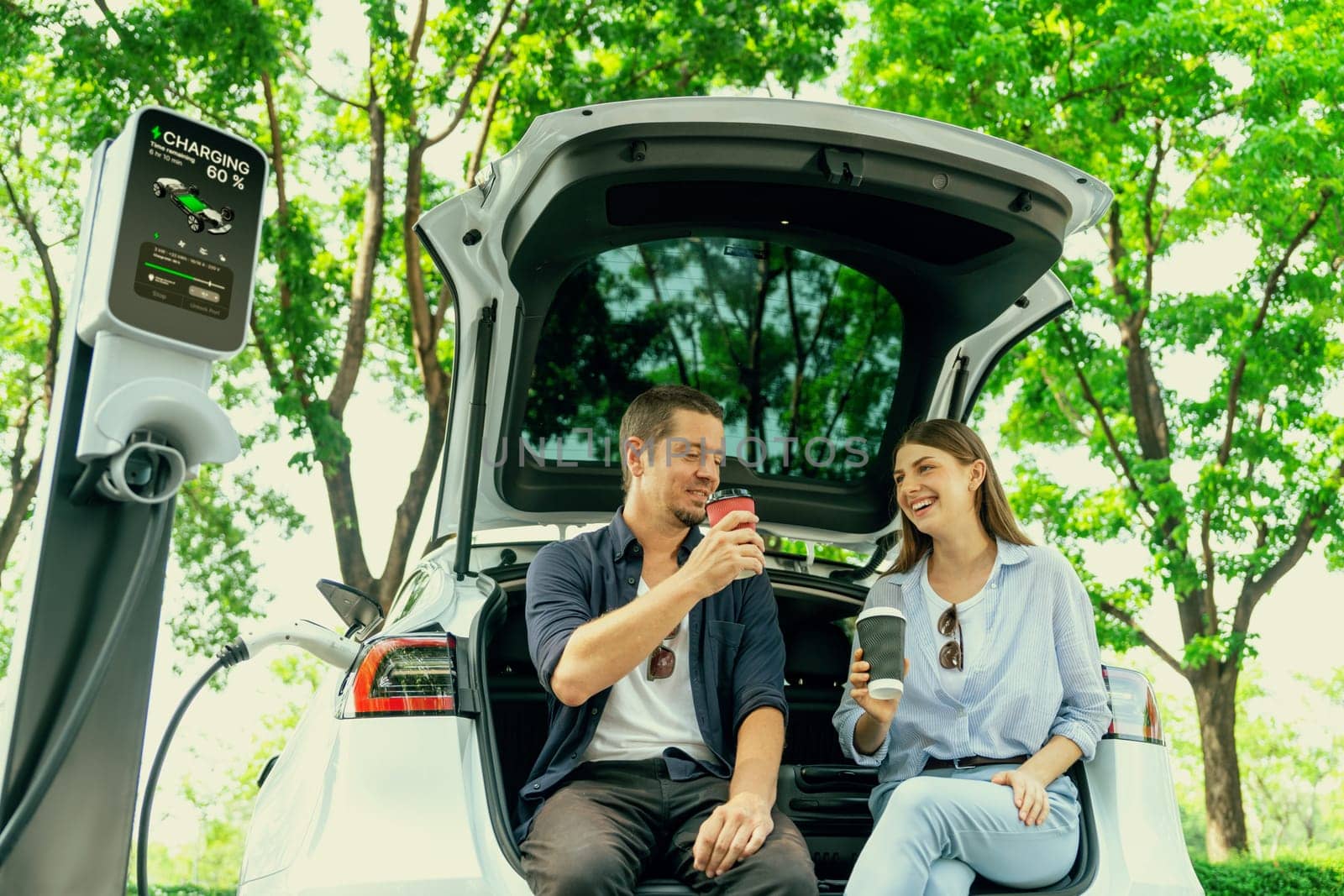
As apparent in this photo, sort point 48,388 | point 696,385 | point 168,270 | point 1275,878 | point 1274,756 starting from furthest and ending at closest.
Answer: point 1274,756 < point 48,388 < point 1275,878 < point 696,385 < point 168,270

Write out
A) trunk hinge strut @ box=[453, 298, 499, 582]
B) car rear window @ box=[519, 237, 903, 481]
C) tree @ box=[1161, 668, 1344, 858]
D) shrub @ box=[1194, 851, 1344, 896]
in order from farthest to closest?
tree @ box=[1161, 668, 1344, 858]
shrub @ box=[1194, 851, 1344, 896]
car rear window @ box=[519, 237, 903, 481]
trunk hinge strut @ box=[453, 298, 499, 582]

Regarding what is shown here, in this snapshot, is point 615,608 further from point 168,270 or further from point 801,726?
point 168,270

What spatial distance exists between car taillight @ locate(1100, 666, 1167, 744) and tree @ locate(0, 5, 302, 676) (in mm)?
12543

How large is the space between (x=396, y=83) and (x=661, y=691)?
947cm

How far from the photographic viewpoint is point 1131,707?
2662 mm

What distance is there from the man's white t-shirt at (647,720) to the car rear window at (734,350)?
1018 millimetres

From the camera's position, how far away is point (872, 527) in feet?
12.5

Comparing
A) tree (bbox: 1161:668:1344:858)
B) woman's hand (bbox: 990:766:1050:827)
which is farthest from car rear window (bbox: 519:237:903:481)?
tree (bbox: 1161:668:1344:858)

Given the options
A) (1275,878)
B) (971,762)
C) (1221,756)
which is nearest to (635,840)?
(971,762)

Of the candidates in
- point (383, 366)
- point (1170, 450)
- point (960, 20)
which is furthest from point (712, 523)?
point (383, 366)

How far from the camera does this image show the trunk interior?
2.43m

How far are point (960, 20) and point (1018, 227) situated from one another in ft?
30.7

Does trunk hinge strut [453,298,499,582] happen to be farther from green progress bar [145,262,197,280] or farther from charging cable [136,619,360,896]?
green progress bar [145,262,197,280]

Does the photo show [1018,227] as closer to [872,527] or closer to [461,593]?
[872,527]
